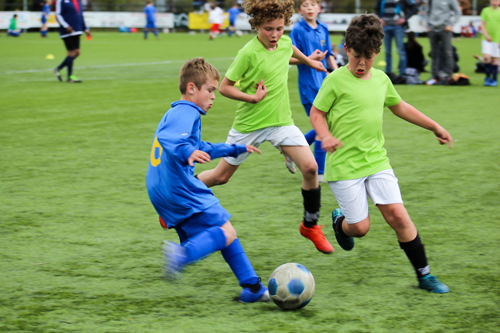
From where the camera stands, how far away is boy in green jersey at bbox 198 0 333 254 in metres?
4.48

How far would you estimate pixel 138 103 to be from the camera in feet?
36.6

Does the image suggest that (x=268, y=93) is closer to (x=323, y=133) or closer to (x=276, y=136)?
(x=276, y=136)

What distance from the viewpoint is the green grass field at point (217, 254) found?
3.20m

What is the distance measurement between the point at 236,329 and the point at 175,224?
66cm

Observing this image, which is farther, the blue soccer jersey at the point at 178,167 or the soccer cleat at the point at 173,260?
the blue soccer jersey at the point at 178,167

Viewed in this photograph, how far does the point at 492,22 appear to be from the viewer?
1301 cm

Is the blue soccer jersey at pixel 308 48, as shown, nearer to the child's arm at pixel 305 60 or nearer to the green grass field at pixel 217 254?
the child's arm at pixel 305 60

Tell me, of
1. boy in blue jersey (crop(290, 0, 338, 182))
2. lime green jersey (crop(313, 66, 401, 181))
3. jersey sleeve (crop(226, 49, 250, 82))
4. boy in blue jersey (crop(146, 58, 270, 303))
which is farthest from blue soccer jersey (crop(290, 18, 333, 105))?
boy in blue jersey (crop(146, 58, 270, 303))

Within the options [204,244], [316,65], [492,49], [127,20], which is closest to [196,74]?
[204,244]

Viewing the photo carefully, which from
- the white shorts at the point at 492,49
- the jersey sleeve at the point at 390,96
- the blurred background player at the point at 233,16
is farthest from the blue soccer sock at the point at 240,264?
the blurred background player at the point at 233,16

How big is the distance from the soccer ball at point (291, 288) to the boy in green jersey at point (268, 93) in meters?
1.10

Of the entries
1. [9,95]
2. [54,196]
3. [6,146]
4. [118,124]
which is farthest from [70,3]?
[54,196]

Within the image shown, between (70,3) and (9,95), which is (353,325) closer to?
(9,95)

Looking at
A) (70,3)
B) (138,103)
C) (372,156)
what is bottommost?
(138,103)
